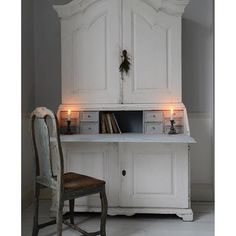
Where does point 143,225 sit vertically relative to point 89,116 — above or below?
below

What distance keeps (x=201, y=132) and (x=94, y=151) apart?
1.16 m

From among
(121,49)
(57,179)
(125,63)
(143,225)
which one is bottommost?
(143,225)

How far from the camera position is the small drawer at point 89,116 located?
9.72 ft

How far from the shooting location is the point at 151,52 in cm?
287

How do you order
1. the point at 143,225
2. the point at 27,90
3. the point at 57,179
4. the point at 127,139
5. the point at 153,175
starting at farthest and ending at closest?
the point at 27,90 < the point at 153,175 < the point at 143,225 < the point at 127,139 < the point at 57,179

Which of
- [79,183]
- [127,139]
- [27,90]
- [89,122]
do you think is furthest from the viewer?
[27,90]

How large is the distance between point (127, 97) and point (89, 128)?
0.45 metres

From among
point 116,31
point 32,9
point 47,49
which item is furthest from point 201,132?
point 32,9

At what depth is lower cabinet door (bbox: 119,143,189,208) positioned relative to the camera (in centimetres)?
270

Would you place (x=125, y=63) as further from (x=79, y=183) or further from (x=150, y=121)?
(x=79, y=183)

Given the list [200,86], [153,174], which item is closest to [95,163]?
[153,174]

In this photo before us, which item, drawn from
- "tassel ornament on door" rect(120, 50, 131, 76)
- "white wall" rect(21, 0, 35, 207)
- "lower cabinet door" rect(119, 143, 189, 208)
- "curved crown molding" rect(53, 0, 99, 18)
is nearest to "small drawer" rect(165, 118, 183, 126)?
"lower cabinet door" rect(119, 143, 189, 208)

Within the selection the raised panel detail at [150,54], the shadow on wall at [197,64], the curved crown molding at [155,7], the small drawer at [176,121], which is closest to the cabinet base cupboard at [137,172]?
the small drawer at [176,121]
